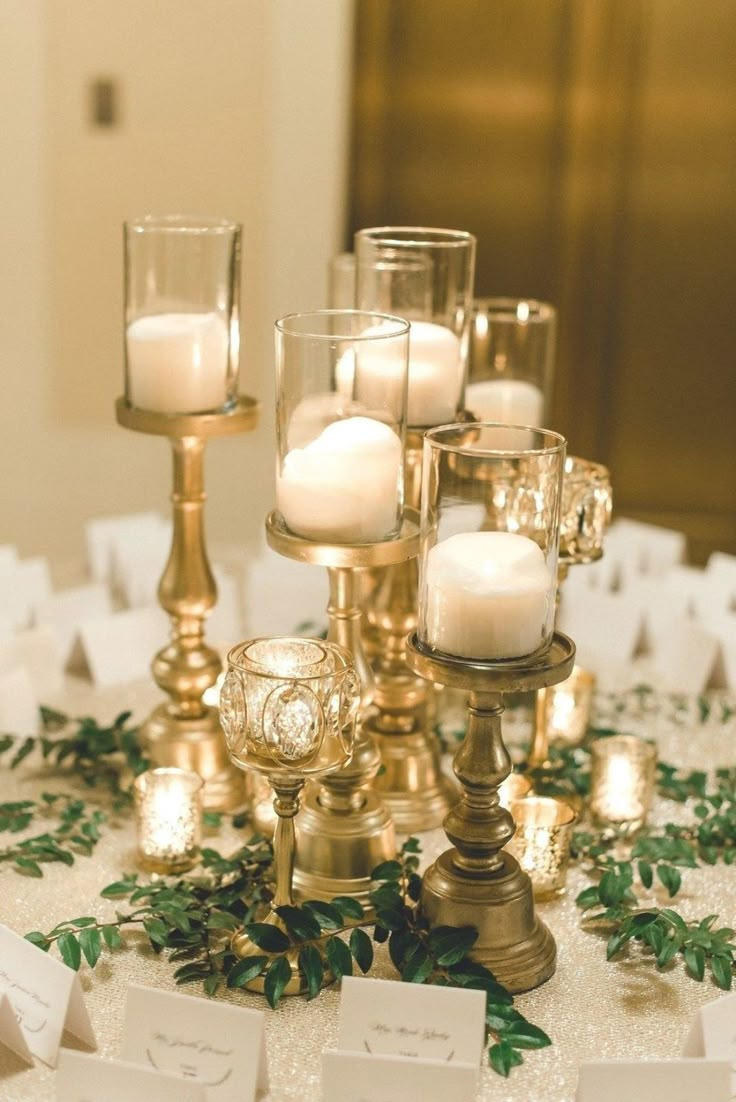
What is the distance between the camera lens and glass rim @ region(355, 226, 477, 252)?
5.41 ft

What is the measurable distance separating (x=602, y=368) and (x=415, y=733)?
A: 212 centimetres

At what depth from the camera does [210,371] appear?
1.68 m

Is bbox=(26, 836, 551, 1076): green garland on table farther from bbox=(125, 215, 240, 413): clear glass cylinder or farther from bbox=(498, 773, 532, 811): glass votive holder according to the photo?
bbox=(125, 215, 240, 413): clear glass cylinder

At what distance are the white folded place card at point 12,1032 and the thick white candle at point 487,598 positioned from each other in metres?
0.50

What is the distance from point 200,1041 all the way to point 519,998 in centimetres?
33

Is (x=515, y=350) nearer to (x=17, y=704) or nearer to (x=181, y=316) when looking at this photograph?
(x=181, y=316)

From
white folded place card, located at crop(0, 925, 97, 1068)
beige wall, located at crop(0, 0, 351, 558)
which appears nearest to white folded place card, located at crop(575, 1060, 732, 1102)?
white folded place card, located at crop(0, 925, 97, 1068)

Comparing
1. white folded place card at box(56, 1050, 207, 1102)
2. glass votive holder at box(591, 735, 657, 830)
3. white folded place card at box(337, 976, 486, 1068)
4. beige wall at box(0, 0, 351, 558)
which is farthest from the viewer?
beige wall at box(0, 0, 351, 558)

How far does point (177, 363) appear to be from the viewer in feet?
5.44

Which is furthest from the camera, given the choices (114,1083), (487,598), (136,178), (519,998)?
(136,178)

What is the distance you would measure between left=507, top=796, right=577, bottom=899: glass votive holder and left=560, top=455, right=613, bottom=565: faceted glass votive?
30 centimetres

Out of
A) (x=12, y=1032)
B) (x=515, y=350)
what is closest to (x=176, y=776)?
(x=12, y=1032)

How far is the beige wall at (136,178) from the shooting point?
138 inches

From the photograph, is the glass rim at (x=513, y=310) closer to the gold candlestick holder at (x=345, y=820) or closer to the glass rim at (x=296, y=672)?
the gold candlestick holder at (x=345, y=820)
